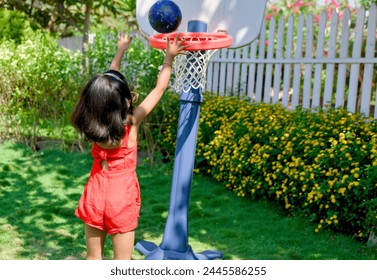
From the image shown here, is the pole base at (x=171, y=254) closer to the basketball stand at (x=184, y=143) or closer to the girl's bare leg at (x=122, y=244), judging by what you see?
the basketball stand at (x=184, y=143)

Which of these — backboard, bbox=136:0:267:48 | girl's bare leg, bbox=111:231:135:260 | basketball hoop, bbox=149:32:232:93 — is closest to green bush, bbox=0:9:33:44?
backboard, bbox=136:0:267:48

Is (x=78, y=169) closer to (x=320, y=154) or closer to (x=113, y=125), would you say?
(x=320, y=154)

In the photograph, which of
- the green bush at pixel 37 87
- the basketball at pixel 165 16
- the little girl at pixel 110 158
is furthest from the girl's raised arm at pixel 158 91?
the green bush at pixel 37 87

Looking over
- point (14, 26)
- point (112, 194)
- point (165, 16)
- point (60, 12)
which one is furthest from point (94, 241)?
point (60, 12)

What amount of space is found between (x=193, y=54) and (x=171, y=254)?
137 centimetres

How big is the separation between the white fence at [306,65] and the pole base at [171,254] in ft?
6.62

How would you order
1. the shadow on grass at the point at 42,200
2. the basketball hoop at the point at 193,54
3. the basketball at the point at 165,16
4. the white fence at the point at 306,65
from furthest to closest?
the white fence at the point at 306,65 → the shadow on grass at the point at 42,200 → the basketball hoop at the point at 193,54 → the basketball at the point at 165,16

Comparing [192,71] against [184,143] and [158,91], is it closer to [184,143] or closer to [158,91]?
[184,143]

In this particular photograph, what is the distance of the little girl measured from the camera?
3051mm

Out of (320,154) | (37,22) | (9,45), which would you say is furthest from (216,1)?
(37,22)

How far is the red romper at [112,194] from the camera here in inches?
123

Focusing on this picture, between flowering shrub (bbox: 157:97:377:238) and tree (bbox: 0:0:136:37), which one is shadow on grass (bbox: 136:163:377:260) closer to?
flowering shrub (bbox: 157:97:377:238)

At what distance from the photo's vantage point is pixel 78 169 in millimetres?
6953

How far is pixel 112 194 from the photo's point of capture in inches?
123
